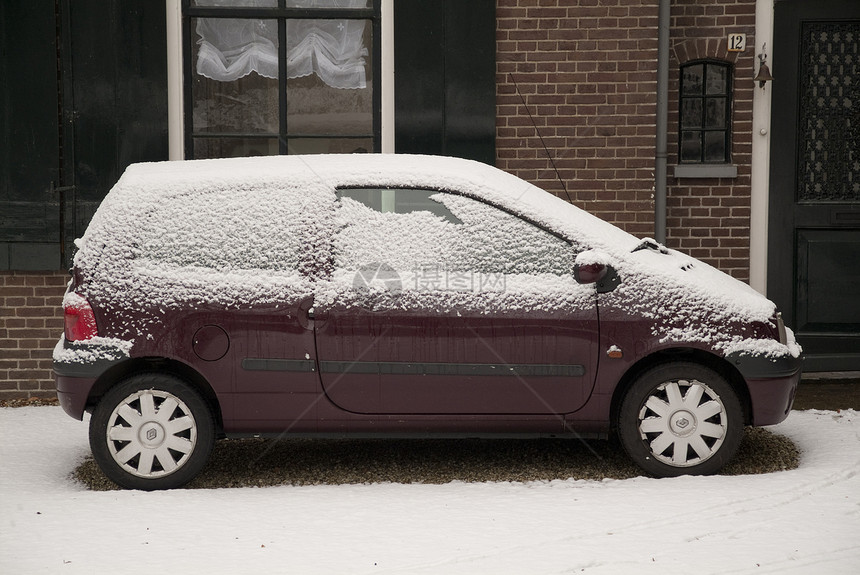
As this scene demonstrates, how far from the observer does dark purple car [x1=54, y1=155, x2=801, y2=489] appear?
18.3 feet

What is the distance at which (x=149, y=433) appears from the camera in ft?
18.4

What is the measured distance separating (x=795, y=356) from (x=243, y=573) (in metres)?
3.23

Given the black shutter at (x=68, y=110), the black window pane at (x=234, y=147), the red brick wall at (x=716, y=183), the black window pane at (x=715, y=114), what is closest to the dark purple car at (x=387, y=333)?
the black shutter at (x=68, y=110)

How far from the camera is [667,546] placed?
14.9 feet

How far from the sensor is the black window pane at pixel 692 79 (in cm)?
884

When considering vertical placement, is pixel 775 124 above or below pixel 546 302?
above

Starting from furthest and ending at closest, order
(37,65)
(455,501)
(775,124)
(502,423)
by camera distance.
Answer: (775,124), (37,65), (502,423), (455,501)

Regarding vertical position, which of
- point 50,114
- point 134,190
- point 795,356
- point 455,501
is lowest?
point 455,501

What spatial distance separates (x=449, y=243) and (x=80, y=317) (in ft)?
6.54

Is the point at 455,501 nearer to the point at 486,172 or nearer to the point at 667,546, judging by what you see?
the point at 667,546

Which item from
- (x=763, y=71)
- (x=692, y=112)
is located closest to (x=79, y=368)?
(x=692, y=112)

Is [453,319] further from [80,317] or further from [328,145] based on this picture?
[328,145]

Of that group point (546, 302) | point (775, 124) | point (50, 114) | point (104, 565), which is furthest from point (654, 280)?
point (50, 114)

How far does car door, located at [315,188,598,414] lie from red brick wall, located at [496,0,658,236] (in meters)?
2.88
